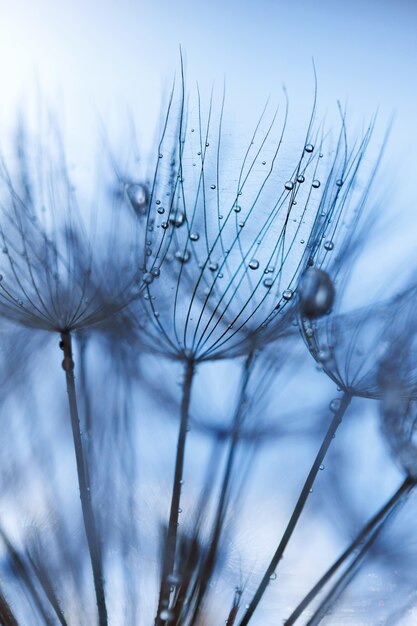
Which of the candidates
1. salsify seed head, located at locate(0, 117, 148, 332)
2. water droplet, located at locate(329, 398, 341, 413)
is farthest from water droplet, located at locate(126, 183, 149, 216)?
water droplet, located at locate(329, 398, 341, 413)

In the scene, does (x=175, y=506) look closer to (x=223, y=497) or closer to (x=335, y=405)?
(x=223, y=497)

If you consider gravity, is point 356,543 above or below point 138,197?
below

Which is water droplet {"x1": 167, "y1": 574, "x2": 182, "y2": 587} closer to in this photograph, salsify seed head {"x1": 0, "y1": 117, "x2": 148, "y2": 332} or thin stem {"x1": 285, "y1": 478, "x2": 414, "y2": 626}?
thin stem {"x1": 285, "y1": 478, "x2": 414, "y2": 626}

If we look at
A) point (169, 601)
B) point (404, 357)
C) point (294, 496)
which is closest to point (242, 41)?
point (404, 357)

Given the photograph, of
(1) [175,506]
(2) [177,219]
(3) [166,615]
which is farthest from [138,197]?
(3) [166,615]

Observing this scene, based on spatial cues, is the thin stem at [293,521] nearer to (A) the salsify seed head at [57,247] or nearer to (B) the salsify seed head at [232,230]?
(B) the salsify seed head at [232,230]

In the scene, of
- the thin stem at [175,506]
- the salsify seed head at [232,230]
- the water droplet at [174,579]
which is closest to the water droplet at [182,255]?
the salsify seed head at [232,230]

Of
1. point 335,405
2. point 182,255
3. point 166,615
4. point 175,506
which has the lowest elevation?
point 166,615
